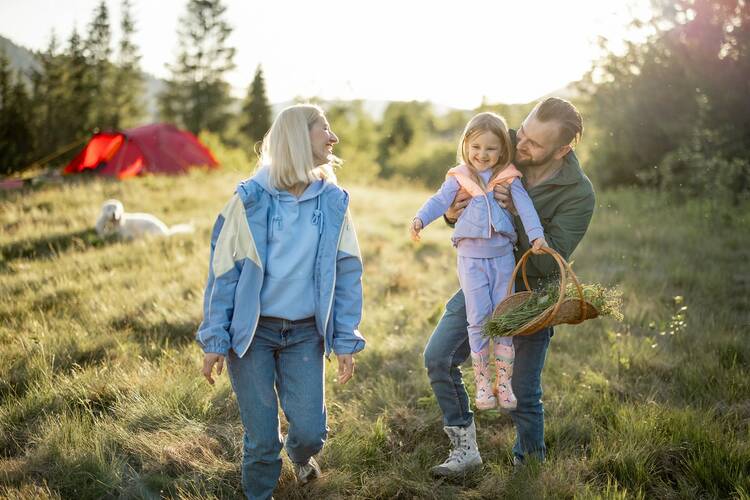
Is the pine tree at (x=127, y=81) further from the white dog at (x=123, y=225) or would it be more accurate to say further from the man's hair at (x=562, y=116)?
the man's hair at (x=562, y=116)

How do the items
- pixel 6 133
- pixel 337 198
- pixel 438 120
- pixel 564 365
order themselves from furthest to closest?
pixel 438 120
pixel 6 133
pixel 564 365
pixel 337 198

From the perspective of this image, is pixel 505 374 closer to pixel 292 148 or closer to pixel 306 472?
pixel 306 472

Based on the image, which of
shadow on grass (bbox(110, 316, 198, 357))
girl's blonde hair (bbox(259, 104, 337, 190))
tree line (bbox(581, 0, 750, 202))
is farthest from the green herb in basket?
tree line (bbox(581, 0, 750, 202))

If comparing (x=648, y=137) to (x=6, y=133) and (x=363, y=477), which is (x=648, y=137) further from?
(x=6, y=133)

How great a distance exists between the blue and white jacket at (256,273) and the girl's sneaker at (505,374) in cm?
75

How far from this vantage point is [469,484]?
330 cm

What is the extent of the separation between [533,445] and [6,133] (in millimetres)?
30603

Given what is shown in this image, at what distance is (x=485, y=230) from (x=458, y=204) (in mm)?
240

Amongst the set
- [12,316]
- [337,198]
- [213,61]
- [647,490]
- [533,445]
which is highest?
[213,61]

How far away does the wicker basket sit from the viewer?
8.93 feet

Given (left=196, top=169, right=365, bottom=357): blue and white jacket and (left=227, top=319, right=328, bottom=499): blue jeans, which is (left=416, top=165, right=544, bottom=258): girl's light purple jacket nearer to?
(left=196, top=169, right=365, bottom=357): blue and white jacket

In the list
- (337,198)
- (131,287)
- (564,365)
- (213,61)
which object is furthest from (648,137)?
(213,61)

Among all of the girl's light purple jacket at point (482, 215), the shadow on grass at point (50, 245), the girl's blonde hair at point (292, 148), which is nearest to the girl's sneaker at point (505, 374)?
the girl's light purple jacket at point (482, 215)

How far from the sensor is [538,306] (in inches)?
115
